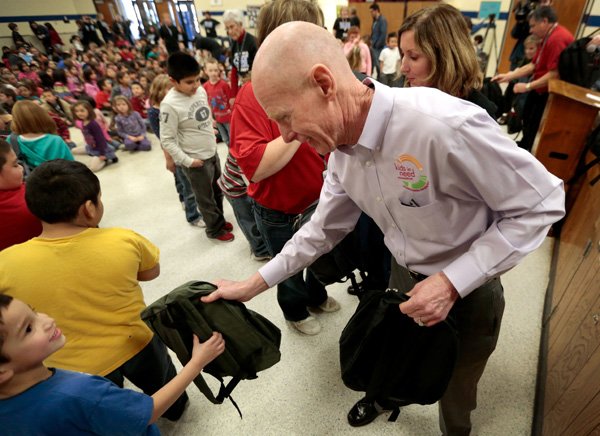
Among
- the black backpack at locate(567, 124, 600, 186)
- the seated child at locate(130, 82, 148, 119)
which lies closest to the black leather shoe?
the black backpack at locate(567, 124, 600, 186)

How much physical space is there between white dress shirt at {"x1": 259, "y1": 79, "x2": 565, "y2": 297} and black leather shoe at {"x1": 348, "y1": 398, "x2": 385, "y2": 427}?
3.20 feet

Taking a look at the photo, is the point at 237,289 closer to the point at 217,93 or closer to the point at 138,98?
the point at 217,93

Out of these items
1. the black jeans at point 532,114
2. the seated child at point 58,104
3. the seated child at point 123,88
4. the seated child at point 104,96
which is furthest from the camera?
the seated child at point 104,96

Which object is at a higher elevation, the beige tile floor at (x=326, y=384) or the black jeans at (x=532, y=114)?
the black jeans at (x=532, y=114)

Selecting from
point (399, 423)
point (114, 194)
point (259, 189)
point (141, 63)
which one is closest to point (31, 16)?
point (141, 63)

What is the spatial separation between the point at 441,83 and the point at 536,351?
4.98 ft

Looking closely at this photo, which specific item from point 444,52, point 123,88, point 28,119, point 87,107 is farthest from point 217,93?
point 123,88

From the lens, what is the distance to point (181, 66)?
2.37 meters

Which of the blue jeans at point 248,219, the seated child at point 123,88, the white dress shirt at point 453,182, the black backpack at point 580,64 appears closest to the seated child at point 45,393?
the white dress shirt at point 453,182

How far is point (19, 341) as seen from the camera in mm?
758

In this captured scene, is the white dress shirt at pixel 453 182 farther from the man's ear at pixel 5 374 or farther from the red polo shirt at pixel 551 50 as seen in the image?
the red polo shirt at pixel 551 50

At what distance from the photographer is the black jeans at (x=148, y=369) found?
130 centimetres

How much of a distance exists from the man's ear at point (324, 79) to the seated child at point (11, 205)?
1.51 m

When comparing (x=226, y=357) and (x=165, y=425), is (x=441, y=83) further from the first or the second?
(x=165, y=425)
